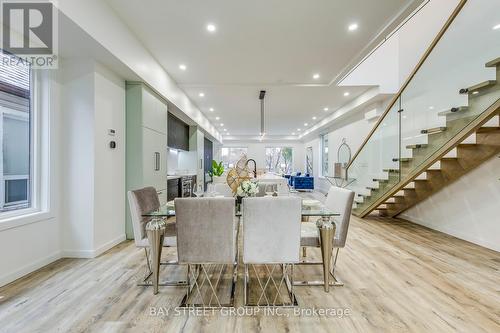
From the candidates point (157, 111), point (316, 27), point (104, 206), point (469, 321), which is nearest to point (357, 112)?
point (316, 27)

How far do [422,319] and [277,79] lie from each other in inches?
173

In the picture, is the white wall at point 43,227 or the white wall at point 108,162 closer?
the white wall at point 43,227

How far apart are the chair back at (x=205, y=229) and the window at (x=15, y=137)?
2081 mm

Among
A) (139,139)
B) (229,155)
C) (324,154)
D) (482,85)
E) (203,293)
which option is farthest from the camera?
(229,155)

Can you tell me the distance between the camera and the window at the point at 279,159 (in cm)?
1531

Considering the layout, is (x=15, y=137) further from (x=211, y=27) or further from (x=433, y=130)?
(x=433, y=130)

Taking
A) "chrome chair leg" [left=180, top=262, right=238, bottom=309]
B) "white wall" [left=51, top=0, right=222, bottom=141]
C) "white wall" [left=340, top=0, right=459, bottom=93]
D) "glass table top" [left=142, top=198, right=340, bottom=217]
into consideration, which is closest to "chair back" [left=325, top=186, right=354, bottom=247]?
"glass table top" [left=142, top=198, right=340, bottom=217]

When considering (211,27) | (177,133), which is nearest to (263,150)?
(177,133)

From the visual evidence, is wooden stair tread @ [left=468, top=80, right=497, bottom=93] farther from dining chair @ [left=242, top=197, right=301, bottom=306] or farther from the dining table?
dining chair @ [left=242, top=197, right=301, bottom=306]

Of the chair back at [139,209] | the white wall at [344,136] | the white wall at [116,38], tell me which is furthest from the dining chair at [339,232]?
the white wall at [344,136]

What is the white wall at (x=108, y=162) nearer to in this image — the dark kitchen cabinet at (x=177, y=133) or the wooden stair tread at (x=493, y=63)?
the dark kitchen cabinet at (x=177, y=133)

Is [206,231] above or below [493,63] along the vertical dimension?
below

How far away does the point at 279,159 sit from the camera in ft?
50.5

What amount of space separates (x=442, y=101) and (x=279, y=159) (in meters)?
11.9
